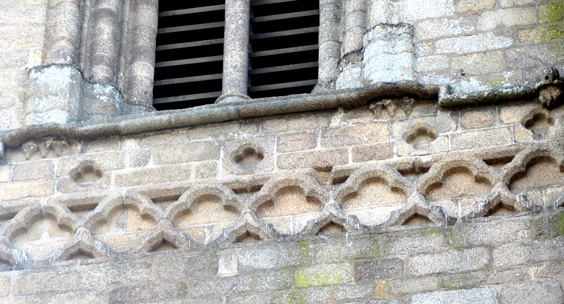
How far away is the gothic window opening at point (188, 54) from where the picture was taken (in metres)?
11.5

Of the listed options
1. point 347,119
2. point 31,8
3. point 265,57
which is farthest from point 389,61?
point 31,8

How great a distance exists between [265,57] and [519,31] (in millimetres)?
1709

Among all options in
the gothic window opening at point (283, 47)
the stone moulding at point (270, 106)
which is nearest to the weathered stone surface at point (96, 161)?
the stone moulding at point (270, 106)

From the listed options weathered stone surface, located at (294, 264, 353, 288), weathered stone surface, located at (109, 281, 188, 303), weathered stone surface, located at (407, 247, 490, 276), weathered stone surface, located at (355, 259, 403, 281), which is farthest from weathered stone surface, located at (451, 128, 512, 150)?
weathered stone surface, located at (109, 281, 188, 303)

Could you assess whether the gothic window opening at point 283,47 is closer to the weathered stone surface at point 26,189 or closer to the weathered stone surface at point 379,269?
the weathered stone surface at point 26,189

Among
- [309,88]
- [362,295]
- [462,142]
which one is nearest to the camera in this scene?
[362,295]

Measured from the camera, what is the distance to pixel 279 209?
9945 mm

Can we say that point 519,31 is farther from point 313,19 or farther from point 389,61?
point 313,19

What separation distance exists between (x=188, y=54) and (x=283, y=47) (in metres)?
0.61

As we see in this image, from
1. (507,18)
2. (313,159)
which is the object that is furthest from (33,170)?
(507,18)

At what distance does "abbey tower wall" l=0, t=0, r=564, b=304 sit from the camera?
945 cm

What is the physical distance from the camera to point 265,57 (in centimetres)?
1145

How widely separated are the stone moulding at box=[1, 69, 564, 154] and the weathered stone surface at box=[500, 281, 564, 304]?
126cm

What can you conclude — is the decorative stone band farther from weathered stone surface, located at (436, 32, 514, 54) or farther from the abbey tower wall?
weathered stone surface, located at (436, 32, 514, 54)
